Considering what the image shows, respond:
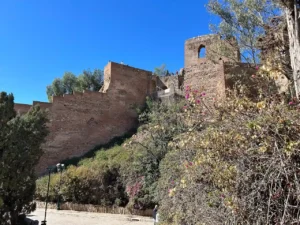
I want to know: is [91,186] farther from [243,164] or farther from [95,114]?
[243,164]

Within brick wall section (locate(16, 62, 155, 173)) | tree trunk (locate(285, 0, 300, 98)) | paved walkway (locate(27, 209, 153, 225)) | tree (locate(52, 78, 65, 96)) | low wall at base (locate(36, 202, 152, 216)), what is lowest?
paved walkway (locate(27, 209, 153, 225))

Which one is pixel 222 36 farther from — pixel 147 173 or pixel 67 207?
pixel 67 207

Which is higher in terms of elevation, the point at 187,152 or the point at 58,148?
the point at 58,148

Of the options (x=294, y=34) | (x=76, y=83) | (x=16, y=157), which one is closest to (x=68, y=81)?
(x=76, y=83)

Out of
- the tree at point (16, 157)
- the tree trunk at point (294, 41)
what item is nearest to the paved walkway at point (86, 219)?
the tree at point (16, 157)

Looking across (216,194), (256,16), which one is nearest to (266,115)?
(216,194)

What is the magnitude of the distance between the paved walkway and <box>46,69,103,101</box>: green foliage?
21.9 metres

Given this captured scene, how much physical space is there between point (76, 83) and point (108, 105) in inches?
535

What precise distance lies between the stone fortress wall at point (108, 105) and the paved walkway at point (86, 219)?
7.14 m

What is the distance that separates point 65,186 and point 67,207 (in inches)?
43.3

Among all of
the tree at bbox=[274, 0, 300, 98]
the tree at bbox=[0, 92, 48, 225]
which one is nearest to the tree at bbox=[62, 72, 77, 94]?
the tree at bbox=[0, 92, 48, 225]

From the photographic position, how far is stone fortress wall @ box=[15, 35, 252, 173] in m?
18.3

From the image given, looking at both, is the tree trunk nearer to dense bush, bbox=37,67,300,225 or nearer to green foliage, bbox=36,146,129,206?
dense bush, bbox=37,67,300,225

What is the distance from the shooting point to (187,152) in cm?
447
